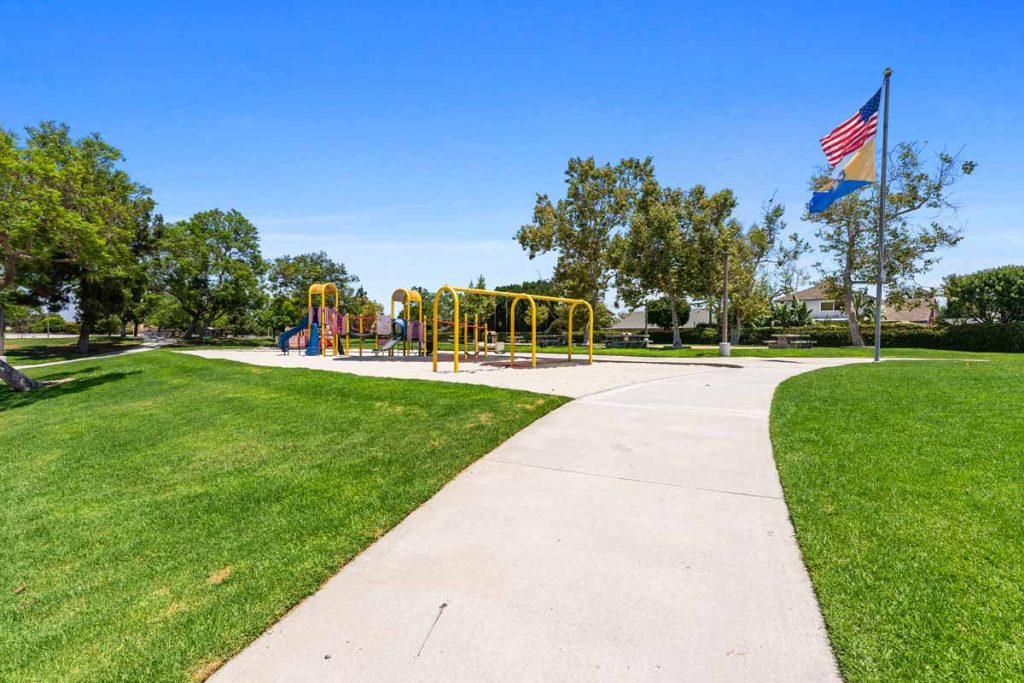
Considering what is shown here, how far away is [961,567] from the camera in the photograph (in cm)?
279

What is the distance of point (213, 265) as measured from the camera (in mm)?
36500

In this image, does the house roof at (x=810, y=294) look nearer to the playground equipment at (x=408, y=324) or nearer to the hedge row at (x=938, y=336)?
the hedge row at (x=938, y=336)

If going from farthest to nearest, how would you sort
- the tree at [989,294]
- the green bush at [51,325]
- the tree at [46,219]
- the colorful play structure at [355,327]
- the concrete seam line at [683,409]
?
1. the green bush at [51,325]
2. the tree at [989,294]
3. the colorful play structure at [355,327]
4. the tree at [46,219]
5. the concrete seam line at [683,409]

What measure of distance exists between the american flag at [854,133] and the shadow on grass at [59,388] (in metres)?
23.2

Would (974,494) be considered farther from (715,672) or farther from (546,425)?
(546,425)

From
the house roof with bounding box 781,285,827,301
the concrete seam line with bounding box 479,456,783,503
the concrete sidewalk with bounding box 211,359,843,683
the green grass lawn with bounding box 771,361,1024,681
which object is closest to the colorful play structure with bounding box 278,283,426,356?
the concrete seam line with bounding box 479,456,783,503

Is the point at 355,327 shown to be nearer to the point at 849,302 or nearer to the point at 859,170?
the point at 859,170

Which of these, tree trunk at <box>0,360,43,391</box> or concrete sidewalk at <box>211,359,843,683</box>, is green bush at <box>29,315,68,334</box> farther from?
concrete sidewalk at <box>211,359,843,683</box>

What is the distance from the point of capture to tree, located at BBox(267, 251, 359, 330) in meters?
46.0

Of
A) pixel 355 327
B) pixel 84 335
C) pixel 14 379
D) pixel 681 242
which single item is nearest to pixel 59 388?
pixel 14 379

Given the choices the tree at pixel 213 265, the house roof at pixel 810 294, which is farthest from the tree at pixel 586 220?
the house roof at pixel 810 294

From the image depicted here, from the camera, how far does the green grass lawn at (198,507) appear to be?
259 centimetres

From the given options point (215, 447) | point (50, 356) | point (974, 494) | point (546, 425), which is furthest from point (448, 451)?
point (50, 356)

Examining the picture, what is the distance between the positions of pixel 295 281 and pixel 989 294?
Answer: 54.0m
